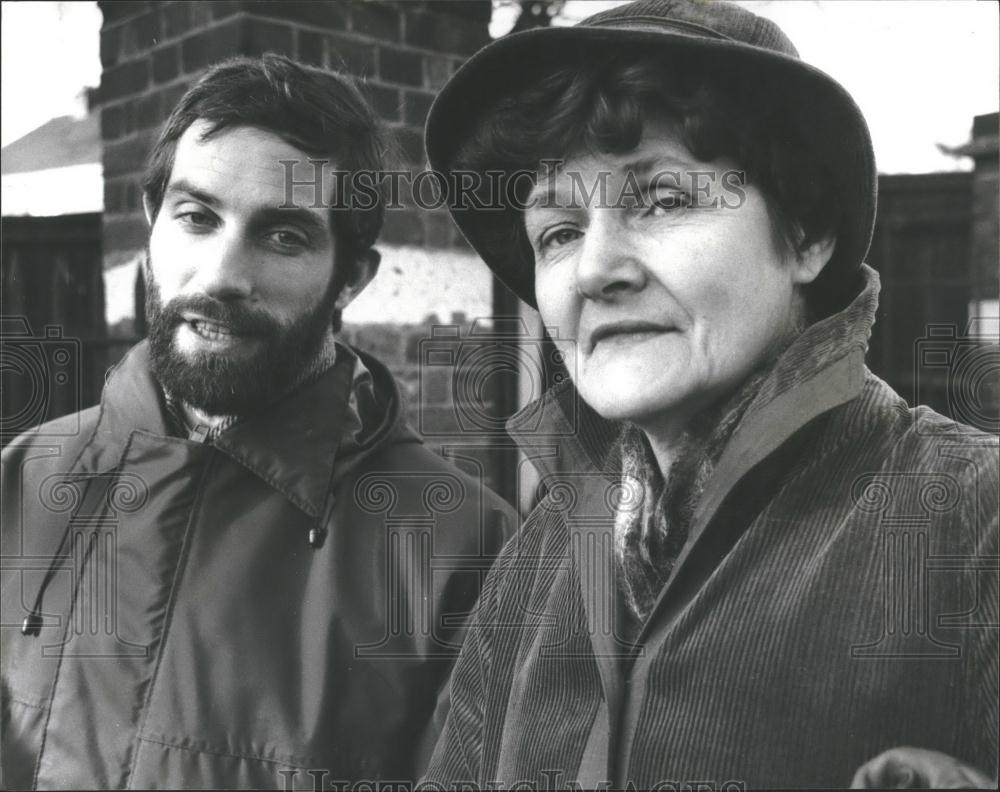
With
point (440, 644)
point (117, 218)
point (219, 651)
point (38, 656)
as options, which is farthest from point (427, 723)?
point (117, 218)

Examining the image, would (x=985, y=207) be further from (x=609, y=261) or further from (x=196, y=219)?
(x=196, y=219)

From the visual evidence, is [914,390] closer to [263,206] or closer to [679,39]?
[679,39]

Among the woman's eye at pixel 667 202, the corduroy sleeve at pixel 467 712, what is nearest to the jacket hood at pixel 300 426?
the corduroy sleeve at pixel 467 712

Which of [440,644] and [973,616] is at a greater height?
[973,616]

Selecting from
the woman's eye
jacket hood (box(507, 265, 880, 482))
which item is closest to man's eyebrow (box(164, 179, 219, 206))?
the woman's eye

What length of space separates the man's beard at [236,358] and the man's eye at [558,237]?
22.3 inches

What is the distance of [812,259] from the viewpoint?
151 cm

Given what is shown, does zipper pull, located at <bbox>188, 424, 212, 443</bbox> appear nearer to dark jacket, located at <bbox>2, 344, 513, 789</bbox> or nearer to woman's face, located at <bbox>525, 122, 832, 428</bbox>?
dark jacket, located at <bbox>2, 344, 513, 789</bbox>

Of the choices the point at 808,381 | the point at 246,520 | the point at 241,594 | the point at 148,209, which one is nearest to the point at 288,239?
the point at 148,209

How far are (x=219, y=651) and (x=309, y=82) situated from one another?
1125mm

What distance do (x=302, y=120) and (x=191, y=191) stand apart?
26 cm

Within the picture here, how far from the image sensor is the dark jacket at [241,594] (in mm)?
1802

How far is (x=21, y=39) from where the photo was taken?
2268 millimetres

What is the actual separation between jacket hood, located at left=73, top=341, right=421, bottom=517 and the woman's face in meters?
0.62
